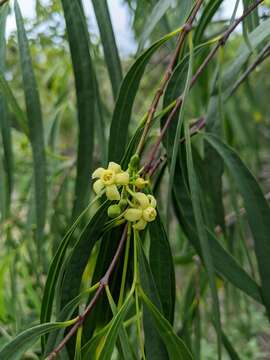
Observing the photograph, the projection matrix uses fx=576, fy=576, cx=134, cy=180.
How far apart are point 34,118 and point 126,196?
196 millimetres

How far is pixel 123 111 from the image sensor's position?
2.14 feet

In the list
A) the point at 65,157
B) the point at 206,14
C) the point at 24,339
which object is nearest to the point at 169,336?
the point at 24,339

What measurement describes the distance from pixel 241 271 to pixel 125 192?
0.72ft

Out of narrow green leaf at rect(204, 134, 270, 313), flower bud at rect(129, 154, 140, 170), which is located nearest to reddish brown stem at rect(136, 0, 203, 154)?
flower bud at rect(129, 154, 140, 170)

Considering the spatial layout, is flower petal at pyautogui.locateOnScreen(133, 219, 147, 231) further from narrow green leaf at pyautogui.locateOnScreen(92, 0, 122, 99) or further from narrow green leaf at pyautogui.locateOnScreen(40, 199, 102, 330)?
narrow green leaf at pyautogui.locateOnScreen(92, 0, 122, 99)

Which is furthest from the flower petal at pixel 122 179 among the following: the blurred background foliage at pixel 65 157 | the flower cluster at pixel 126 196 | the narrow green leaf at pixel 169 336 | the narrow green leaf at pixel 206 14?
the narrow green leaf at pixel 206 14

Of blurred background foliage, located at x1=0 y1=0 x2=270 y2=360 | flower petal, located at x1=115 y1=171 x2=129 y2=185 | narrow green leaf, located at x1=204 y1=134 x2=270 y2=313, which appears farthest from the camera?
blurred background foliage, located at x1=0 y1=0 x2=270 y2=360

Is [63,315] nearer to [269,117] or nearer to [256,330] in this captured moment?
[269,117]

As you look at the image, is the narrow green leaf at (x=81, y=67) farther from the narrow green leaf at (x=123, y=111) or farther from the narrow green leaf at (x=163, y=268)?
the narrow green leaf at (x=163, y=268)

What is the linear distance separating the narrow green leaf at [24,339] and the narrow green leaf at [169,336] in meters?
0.08

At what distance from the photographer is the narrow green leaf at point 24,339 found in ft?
1.70

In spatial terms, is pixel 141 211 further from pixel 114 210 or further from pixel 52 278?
pixel 52 278

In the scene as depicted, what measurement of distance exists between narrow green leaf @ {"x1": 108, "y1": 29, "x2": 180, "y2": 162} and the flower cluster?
13 cm

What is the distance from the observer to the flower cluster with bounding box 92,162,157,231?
50 centimetres
